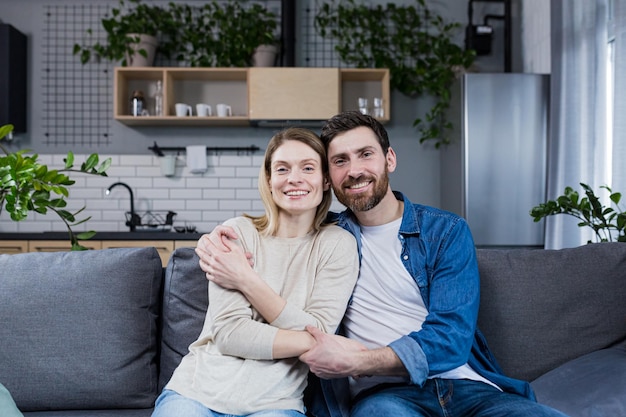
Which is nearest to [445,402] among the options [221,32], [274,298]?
[274,298]

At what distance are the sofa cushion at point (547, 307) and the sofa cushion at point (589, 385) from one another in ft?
0.19

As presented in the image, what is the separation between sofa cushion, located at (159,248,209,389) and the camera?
1.90 m

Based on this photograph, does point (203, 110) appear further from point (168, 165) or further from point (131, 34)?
point (131, 34)

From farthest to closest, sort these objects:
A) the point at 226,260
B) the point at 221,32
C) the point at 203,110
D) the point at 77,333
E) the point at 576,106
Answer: the point at 221,32 < the point at 203,110 < the point at 576,106 < the point at 77,333 < the point at 226,260

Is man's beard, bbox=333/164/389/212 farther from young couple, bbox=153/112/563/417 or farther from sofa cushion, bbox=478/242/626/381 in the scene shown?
sofa cushion, bbox=478/242/626/381

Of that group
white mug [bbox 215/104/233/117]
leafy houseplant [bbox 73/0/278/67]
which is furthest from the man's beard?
leafy houseplant [bbox 73/0/278/67]

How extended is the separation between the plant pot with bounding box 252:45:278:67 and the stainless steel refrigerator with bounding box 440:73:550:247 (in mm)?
1431

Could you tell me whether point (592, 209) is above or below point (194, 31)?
below

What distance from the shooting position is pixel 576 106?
3555mm

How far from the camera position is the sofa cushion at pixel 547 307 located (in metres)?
1.92

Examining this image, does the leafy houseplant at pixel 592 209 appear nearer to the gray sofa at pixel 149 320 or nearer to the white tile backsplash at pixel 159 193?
the gray sofa at pixel 149 320

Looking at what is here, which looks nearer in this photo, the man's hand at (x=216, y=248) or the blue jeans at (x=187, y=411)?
the blue jeans at (x=187, y=411)

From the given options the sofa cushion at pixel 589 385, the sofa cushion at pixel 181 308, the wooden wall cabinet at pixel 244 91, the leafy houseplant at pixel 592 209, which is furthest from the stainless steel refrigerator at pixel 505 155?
the sofa cushion at pixel 181 308

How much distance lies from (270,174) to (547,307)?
92 cm
